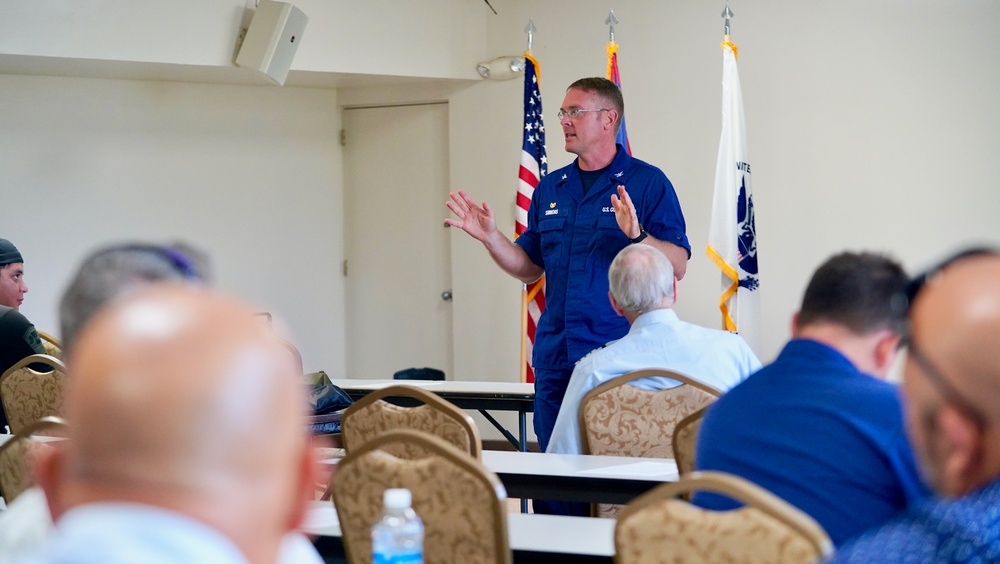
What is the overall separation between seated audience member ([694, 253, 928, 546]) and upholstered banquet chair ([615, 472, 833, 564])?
0.22 metres

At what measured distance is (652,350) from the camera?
3.21m

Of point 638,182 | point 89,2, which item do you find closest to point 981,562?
point 638,182

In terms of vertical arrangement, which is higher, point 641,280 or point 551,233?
point 551,233

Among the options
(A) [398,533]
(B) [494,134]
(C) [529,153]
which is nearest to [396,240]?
(B) [494,134]

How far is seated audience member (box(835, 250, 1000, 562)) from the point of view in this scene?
88cm

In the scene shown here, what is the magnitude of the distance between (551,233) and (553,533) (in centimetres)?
198

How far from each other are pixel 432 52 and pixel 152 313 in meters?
6.30

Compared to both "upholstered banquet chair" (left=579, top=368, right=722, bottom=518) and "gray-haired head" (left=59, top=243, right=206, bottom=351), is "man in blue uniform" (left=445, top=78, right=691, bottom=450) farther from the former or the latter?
"gray-haired head" (left=59, top=243, right=206, bottom=351)

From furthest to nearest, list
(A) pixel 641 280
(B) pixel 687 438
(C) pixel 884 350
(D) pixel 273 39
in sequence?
(D) pixel 273 39, (A) pixel 641 280, (B) pixel 687 438, (C) pixel 884 350

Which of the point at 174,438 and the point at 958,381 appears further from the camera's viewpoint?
the point at 958,381

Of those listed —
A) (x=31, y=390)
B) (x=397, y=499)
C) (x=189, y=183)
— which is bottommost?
(x=31, y=390)

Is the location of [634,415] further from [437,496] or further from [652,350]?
[437,496]

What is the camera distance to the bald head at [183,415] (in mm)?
644

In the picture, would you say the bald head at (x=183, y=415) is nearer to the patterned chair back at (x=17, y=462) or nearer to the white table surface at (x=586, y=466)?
the patterned chair back at (x=17, y=462)
